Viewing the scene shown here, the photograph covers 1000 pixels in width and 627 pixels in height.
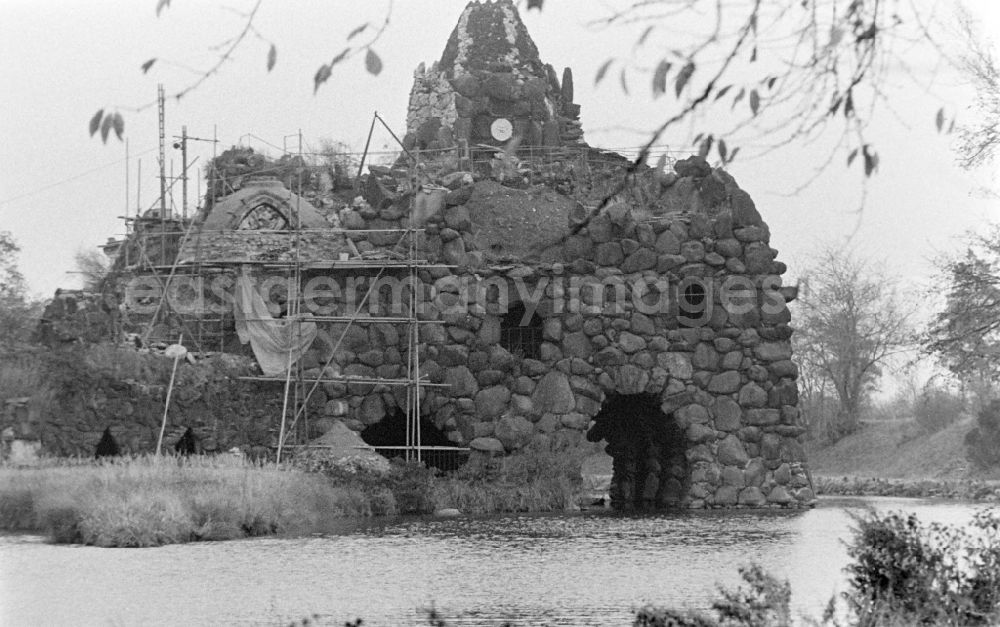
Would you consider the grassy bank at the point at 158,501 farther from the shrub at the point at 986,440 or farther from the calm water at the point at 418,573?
the shrub at the point at 986,440

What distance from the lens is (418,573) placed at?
16.1 meters

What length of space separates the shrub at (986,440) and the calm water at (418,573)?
1549cm

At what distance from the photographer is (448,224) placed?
1112 inches

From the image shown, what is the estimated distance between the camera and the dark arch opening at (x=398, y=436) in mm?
28438

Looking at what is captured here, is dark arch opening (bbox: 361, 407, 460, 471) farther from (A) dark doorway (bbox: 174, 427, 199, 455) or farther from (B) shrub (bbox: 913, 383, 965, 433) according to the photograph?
(B) shrub (bbox: 913, 383, 965, 433)

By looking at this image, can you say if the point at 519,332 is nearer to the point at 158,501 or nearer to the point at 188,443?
the point at 188,443

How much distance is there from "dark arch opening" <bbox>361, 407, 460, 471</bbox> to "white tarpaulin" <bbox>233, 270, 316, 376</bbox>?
6.37ft

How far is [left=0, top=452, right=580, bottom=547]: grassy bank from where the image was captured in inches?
780

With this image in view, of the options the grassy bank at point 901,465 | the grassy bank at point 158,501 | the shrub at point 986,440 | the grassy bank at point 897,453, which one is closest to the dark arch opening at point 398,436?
the grassy bank at point 158,501

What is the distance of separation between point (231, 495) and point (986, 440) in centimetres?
2166

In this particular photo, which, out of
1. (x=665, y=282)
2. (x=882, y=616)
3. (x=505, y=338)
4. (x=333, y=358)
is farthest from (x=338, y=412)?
(x=882, y=616)

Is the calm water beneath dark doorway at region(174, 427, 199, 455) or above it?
beneath

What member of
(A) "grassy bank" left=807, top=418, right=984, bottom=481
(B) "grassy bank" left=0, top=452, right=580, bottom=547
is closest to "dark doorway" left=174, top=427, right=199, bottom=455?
(B) "grassy bank" left=0, top=452, right=580, bottom=547

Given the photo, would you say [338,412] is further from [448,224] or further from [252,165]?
[252,165]
